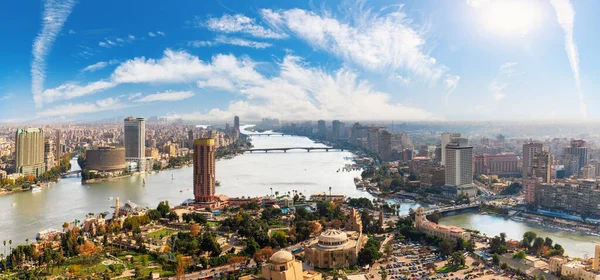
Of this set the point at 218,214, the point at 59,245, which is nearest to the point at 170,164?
the point at 218,214

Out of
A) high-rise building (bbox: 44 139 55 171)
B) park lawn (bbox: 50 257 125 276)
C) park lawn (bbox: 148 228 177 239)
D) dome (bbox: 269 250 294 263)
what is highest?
high-rise building (bbox: 44 139 55 171)

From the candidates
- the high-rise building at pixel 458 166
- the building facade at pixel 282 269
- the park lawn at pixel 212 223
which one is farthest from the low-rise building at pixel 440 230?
the high-rise building at pixel 458 166

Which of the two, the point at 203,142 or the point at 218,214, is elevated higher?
the point at 203,142

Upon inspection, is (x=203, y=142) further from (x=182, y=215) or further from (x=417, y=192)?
(x=417, y=192)

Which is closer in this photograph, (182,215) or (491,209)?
(182,215)

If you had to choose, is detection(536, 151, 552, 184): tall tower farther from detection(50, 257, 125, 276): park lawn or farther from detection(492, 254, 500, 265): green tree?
detection(50, 257, 125, 276): park lawn

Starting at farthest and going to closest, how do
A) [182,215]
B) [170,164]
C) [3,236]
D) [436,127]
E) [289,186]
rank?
1. [436,127]
2. [170,164]
3. [289,186]
4. [182,215]
5. [3,236]

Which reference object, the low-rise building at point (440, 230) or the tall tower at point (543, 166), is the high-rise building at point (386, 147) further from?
the low-rise building at point (440, 230)

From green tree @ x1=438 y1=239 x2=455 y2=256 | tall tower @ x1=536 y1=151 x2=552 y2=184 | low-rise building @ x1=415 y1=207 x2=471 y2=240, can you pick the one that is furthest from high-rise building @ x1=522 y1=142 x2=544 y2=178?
green tree @ x1=438 y1=239 x2=455 y2=256
